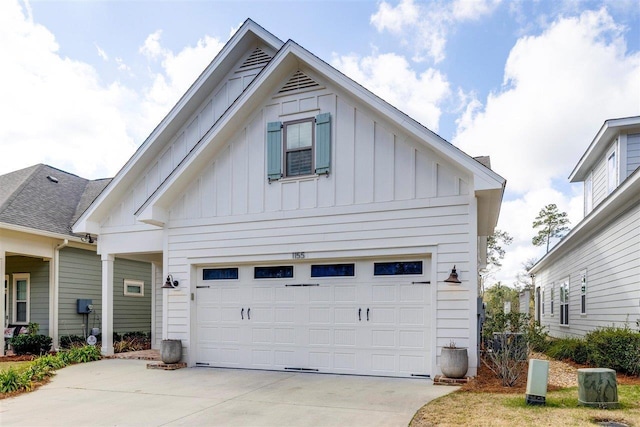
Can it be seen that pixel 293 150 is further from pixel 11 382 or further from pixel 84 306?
pixel 84 306

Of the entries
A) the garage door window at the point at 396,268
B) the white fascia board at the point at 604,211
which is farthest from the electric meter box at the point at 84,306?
the white fascia board at the point at 604,211

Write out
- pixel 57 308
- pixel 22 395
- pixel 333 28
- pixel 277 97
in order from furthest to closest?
→ pixel 57 308
pixel 333 28
pixel 277 97
pixel 22 395

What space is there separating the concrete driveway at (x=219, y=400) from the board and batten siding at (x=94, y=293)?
5.48 m

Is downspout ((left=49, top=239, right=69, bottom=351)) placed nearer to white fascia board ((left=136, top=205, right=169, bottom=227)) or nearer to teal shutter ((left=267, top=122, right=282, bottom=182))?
white fascia board ((left=136, top=205, right=169, bottom=227))

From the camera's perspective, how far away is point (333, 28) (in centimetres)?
1138

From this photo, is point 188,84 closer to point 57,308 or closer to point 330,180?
point 330,180

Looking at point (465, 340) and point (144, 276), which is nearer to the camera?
point (465, 340)

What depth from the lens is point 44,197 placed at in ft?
48.2


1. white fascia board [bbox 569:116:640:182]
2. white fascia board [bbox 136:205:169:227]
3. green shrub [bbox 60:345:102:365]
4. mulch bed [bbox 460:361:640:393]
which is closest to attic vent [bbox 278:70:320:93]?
white fascia board [bbox 136:205:169:227]

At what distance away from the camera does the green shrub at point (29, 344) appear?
12.5 meters

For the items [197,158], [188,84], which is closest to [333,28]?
[188,84]

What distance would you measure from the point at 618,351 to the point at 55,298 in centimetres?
1404

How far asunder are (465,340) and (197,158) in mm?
6150

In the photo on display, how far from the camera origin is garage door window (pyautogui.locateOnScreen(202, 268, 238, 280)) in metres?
10.0
